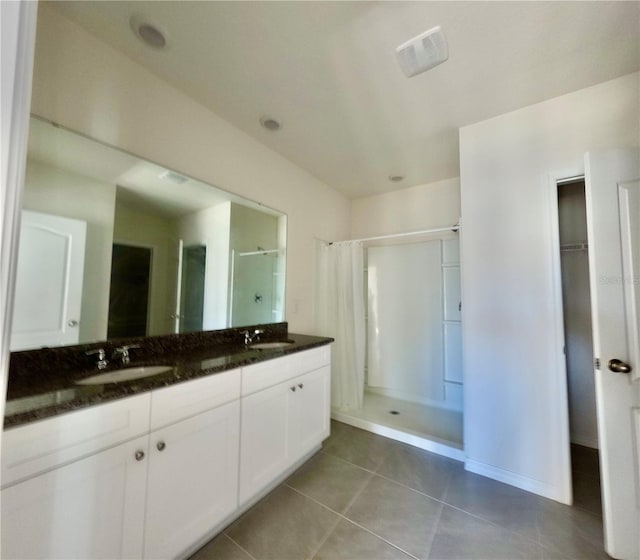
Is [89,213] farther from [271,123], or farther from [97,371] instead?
[271,123]

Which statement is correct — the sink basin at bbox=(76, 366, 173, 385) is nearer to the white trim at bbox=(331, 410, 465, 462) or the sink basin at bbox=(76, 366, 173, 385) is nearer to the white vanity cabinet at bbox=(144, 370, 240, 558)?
the white vanity cabinet at bbox=(144, 370, 240, 558)

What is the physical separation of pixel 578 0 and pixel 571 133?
742mm

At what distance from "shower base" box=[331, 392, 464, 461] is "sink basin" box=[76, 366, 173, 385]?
1.88 meters

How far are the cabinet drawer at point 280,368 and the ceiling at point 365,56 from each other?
1709mm

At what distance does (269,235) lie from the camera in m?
2.36

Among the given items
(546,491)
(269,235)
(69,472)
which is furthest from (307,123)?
(546,491)

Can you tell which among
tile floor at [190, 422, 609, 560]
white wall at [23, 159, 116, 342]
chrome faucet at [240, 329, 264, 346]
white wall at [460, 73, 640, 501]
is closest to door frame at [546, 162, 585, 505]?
white wall at [460, 73, 640, 501]

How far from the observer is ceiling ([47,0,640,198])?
3.98ft

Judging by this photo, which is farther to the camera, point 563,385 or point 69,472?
point 563,385

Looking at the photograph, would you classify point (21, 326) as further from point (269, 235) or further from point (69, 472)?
point (269, 235)

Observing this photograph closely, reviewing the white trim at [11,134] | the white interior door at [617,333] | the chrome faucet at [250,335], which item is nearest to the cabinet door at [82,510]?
the white trim at [11,134]

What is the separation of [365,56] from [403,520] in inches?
100

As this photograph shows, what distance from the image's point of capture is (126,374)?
4.27ft

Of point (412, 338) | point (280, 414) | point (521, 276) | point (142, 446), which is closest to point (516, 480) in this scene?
point (521, 276)
